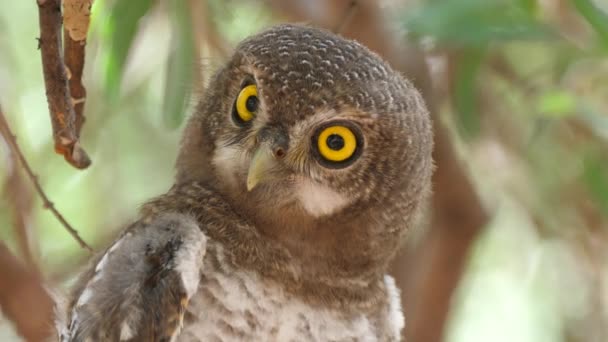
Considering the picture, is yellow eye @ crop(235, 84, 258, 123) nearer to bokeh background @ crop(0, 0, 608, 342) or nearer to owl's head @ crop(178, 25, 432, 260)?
owl's head @ crop(178, 25, 432, 260)

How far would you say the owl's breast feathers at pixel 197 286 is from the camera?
1.95 metres

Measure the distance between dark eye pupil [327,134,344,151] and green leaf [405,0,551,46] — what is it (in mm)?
452

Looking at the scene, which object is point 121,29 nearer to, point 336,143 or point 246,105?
point 246,105

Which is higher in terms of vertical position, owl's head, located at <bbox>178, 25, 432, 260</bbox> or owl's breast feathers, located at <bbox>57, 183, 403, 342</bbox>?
owl's head, located at <bbox>178, 25, 432, 260</bbox>

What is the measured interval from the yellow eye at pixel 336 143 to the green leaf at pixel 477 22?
0.43m

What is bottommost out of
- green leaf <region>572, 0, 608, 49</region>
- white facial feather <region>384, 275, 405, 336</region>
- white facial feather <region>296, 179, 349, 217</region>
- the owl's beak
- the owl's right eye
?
white facial feather <region>384, 275, 405, 336</region>

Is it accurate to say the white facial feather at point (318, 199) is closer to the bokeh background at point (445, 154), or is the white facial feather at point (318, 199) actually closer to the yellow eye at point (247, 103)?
the yellow eye at point (247, 103)

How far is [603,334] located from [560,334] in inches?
10.8

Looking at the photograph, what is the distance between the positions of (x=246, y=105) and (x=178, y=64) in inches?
9.4

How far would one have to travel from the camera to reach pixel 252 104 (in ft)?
7.32

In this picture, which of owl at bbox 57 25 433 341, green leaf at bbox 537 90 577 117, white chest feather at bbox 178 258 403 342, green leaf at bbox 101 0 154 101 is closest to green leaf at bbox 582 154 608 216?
green leaf at bbox 537 90 577 117

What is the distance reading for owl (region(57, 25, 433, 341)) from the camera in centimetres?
207

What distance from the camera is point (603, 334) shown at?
370 centimetres

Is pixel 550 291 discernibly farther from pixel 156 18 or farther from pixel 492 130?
pixel 156 18
